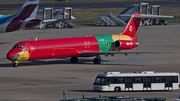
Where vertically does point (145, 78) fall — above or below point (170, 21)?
above

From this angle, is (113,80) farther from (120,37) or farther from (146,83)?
(120,37)

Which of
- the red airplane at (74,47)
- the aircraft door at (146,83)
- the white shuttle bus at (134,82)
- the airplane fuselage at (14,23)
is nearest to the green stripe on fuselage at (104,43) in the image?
the red airplane at (74,47)

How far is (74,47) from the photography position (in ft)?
225

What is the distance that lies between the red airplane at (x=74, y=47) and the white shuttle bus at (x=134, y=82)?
638 inches

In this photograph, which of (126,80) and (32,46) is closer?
(126,80)

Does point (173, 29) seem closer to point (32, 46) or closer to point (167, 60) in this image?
point (167, 60)

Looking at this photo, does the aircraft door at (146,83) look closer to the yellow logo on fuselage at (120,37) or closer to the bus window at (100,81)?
the bus window at (100,81)

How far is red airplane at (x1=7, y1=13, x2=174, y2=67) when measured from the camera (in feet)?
215

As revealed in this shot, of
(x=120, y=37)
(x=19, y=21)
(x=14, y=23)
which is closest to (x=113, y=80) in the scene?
(x=120, y=37)

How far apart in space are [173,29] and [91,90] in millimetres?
65419

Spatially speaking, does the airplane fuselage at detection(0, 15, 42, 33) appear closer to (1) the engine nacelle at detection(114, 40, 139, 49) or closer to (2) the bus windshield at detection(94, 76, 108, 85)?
(1) the engine nacelle at detection(114, 40, 139, 49)

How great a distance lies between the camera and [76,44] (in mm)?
68750

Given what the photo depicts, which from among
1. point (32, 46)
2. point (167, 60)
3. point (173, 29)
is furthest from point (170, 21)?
point (32, 46)

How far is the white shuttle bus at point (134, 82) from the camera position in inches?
1981
